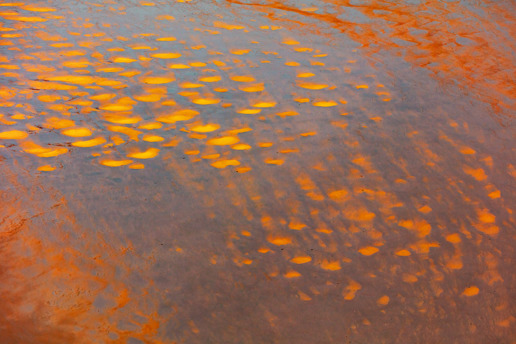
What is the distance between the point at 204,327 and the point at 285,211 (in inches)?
11.7

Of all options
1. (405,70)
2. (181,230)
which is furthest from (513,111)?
(181,230)

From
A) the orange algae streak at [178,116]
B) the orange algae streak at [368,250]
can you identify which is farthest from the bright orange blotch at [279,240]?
the orange algae streak at [178,116]

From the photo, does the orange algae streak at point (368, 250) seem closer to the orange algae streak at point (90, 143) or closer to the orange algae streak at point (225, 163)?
the orange algae streak at point (225, 163)

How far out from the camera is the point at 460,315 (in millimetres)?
742

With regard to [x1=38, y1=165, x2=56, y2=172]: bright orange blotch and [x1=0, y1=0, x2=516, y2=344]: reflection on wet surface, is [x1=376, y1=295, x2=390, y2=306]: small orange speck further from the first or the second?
[x1=38, y1=165, x2=56, y2=172]: bright orange blotch

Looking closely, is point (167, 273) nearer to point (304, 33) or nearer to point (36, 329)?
point (36, 329)

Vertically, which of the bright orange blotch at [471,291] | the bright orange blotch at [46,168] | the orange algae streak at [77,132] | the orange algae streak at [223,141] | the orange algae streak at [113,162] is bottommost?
the orange algae streak at [77,132]

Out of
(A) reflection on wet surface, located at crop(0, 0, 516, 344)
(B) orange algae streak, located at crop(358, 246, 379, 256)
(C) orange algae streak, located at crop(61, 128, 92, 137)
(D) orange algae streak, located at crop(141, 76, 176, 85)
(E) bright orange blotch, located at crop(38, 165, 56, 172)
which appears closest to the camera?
(A) reflection on wet surface, located at crop(0, 0, 516, 344)

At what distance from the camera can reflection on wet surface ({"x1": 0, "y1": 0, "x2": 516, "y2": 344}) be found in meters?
0.71

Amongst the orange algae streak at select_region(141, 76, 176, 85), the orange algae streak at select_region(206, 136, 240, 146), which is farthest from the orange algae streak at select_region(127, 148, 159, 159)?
the orange algae streak at select_region(141, 76, 176, 85)

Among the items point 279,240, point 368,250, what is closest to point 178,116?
point 279,240

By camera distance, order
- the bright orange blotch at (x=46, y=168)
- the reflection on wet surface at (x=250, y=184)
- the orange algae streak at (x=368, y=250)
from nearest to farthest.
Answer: the reflection on wet surface at (x=250, y=184) → the orange algae streak at (x=368, y=250) → the bright orange blotch at (x=46, y=168)

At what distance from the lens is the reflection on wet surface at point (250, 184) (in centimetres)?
71

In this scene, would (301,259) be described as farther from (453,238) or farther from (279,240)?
(453,238)
